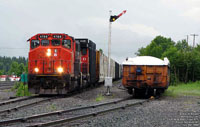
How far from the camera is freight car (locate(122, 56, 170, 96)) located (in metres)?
15.3

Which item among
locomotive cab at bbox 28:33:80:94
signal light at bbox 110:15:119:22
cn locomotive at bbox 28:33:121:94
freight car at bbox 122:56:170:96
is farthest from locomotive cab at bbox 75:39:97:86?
freight car at bbox 122:56:170:96

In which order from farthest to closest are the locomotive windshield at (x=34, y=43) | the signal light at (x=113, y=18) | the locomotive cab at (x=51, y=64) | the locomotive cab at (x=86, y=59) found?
the locomotive cab at (x=86, y=59) < the signal light at (x=113, y=18) < the locomotive windshield at (x=34, y=43) < the locomotive cab at (x=51, y=64)

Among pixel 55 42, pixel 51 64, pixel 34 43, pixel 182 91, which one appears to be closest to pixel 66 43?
pixel 55 42

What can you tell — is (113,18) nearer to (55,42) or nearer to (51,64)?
(55,42)

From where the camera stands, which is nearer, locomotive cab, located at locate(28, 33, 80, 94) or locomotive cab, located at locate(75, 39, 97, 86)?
locomotive cab, located at locate(28, 33, 80, 94)

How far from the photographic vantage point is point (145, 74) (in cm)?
1538

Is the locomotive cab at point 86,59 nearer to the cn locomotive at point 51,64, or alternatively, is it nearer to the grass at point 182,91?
the cn locomotive at point 51,64

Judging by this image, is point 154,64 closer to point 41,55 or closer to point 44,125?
point 41,55

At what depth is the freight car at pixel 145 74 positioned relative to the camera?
15266mm

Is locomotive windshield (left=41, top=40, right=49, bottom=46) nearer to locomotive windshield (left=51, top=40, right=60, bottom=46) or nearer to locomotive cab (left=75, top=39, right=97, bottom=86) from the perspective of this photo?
locomotive windshield (left=51, top=40, right=60, bottom=46)

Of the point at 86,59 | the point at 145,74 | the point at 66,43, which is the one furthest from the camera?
the point at 86,59

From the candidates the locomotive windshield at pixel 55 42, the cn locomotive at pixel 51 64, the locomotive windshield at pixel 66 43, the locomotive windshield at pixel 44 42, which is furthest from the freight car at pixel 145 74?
the locomotive windshield at pixel 44 42

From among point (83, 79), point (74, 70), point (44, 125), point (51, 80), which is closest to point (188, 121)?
point (44, 125)

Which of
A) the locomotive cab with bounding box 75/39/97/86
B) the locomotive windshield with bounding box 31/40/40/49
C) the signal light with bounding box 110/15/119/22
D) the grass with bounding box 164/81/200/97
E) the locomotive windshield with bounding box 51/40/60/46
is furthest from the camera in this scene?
the locomotive cab with bounding box 75/39/97/86
